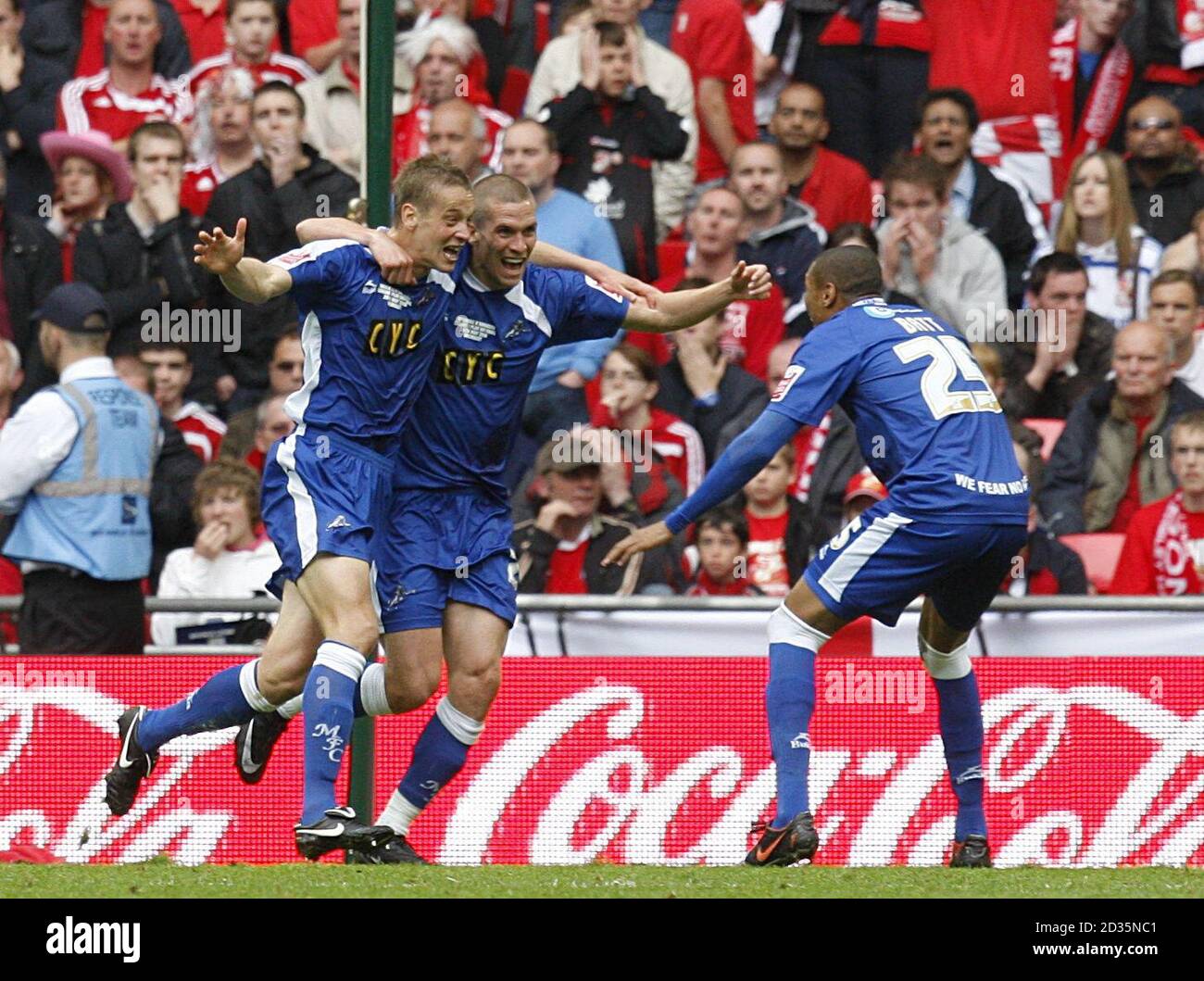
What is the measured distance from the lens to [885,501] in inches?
276

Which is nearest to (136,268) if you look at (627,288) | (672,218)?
(672,218)

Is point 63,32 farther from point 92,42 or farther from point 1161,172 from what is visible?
point 1161,172

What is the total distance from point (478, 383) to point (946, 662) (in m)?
1.84

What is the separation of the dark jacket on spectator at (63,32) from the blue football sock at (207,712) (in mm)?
5760

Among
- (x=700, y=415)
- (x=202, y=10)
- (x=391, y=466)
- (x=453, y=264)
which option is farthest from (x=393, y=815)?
(x=202, y=10)

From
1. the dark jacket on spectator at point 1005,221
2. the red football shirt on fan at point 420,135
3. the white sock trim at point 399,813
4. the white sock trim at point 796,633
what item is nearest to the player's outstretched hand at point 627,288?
the white sock trim at point 796,633

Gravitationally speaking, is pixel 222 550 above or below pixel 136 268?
below

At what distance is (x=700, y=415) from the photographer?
10664 millimetres

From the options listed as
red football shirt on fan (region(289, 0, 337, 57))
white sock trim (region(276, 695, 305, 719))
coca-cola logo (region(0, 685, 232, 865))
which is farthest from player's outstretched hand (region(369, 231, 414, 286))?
red football shirt on fan (region(289, 0, 337, 57))

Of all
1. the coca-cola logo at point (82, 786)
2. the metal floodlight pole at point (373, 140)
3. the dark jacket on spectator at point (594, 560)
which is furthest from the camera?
the dark jacket on spectator at point (594, 560)

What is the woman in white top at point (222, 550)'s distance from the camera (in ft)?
32.6

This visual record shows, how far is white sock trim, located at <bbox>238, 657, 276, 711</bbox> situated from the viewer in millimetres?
7164

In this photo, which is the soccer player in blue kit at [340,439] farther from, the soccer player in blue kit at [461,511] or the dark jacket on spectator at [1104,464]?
the dark jacket on spectator at [1104,464]

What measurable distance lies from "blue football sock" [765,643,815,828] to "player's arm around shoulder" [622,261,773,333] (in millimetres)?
1207
